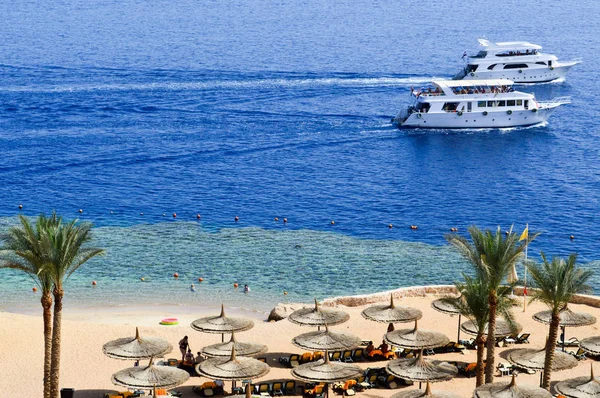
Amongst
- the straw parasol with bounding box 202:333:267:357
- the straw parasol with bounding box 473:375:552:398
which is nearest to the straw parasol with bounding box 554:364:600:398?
the straw parasol with bounding box 473:375:552:398

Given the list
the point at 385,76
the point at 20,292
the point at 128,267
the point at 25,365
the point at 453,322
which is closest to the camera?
the point at 25,365

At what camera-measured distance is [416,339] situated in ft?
152

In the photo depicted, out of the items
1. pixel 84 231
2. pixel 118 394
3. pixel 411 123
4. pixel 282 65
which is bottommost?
pixel 118 394

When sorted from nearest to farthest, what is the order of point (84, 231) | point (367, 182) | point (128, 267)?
point (84, 231)
point (128, 267)
point (367, 182)

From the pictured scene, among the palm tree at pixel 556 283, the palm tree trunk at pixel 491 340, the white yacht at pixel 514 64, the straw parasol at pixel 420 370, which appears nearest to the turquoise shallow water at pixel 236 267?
the straw parasol at pixel 420 370

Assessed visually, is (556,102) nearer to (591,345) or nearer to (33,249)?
(591,345)

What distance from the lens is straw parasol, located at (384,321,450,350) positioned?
1813 inches

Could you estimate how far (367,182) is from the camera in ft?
293

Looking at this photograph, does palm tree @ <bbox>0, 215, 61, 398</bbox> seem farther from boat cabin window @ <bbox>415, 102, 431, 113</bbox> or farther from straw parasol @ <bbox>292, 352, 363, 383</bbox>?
boat cabin window @ <bbox>415, 102, 431, 113</bbox>

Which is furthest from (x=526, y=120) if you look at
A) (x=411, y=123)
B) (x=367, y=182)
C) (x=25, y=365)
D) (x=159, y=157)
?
(x=25, y=365)

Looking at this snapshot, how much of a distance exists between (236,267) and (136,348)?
23.8 m

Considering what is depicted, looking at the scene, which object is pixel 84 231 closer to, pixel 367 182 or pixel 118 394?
pixel 118 394

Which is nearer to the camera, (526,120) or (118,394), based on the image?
(118,394)

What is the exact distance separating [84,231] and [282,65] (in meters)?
98.8
